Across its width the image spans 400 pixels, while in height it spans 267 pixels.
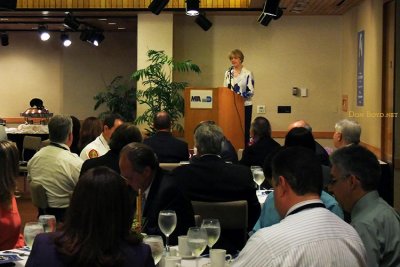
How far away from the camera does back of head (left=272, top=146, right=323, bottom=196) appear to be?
2.57 m

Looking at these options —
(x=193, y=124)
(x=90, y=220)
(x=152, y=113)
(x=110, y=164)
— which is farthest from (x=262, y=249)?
(x=152, y=113)

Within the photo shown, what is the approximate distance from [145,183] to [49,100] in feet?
50.8

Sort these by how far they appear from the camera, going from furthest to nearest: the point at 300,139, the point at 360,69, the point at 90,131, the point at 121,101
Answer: the point at 121,101 → the point at 360,69 → the point at 90,131 → the point at 300,139

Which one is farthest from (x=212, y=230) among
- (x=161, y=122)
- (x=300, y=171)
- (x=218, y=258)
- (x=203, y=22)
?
(x=203, y=22)

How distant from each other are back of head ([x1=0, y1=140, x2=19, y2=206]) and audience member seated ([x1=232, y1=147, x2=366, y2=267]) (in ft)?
6.90

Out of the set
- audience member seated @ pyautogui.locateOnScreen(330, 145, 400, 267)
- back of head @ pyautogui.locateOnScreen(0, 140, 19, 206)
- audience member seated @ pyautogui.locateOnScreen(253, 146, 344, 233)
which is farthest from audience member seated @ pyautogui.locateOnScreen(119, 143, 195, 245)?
audience member seated @ pyautogui.locateOnScreen(330, 145, 400, 267)

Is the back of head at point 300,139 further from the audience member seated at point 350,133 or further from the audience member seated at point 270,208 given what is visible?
the audience member seated at point 270,208

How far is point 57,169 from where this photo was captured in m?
6.08

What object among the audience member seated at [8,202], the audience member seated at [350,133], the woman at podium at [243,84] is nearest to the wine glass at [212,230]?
the audience member seated at [8,202]

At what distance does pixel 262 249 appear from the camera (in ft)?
7.63

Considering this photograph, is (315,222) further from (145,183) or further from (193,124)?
(193,124)

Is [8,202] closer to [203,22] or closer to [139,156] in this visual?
[139,156]

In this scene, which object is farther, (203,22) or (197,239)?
(203,22)

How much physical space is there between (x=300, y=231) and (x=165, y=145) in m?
5.27
